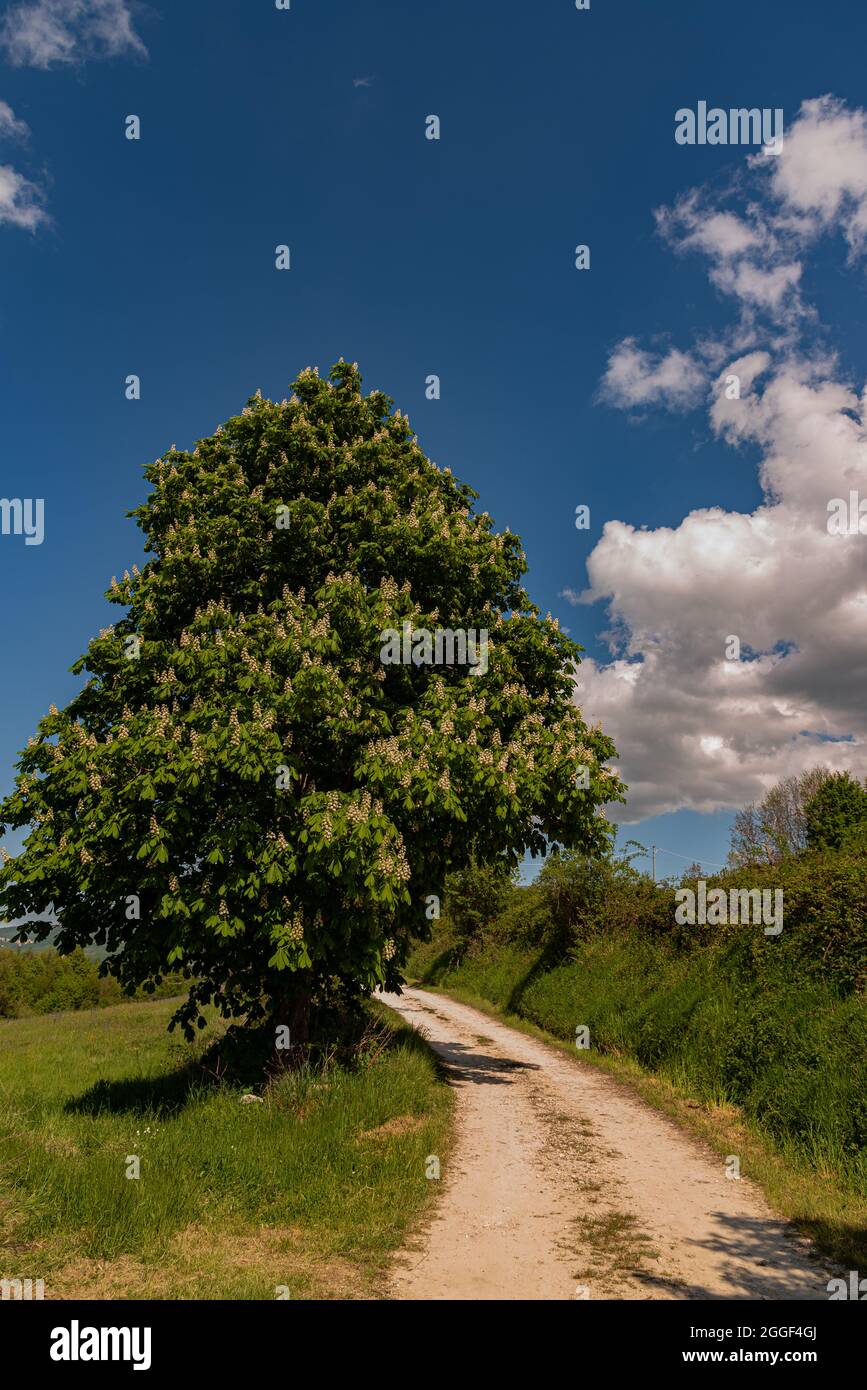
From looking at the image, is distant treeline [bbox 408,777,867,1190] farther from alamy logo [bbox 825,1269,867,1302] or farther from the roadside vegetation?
alamy logo [bbox 825,1269,867,1302]

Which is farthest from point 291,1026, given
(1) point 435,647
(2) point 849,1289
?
(2) point 849,1289

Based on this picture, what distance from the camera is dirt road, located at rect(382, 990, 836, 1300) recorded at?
736cm

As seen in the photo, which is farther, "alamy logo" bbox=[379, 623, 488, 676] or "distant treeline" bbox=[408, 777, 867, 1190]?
"alamy logo" bbox=[379, 623, 488, 676]

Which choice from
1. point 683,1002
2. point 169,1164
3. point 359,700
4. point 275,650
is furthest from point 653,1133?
point 275,650

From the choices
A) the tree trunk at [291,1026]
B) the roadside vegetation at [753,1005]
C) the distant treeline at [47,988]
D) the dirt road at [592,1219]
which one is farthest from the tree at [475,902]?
the distant treeline at [47,988]

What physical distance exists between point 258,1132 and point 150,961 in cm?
416

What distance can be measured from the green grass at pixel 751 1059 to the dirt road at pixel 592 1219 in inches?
24.1

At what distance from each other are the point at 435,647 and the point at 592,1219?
32.0 feet

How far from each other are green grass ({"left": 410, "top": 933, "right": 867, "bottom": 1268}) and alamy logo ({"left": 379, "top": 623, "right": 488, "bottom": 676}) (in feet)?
28.3

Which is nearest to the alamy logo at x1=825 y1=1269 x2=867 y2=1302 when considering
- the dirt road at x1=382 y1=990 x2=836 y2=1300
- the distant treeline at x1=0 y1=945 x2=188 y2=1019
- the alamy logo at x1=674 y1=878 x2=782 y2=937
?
the dirt road at x1=382 y1=990 x2=836 y2=1300

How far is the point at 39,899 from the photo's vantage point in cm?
1437

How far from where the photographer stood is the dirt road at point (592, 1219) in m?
7.36
